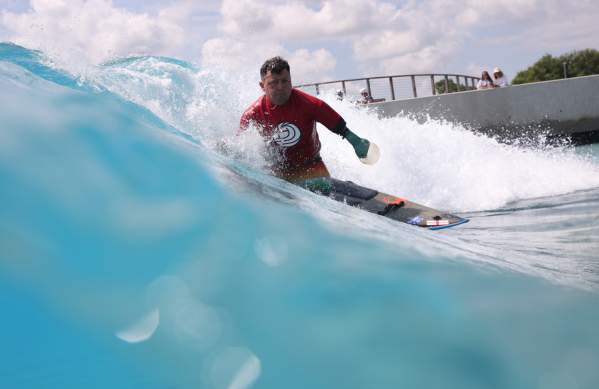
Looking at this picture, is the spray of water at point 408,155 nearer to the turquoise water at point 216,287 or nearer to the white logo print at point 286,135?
the white logo print at point 286,135

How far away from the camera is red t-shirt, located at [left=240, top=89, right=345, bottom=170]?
5051 millimetres

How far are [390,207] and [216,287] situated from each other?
360 centimetres

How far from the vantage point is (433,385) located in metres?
1.34

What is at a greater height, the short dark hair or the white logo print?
the short dark hair

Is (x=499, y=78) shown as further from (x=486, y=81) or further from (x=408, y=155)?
(x=408, y=155)

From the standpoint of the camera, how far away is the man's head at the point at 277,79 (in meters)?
4.89

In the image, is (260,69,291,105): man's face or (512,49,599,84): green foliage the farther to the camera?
(512,49,599,84): green foliage

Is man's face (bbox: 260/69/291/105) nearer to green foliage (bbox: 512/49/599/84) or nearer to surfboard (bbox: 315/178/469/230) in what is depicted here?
surfboard (bbox: 315/178/469/230)

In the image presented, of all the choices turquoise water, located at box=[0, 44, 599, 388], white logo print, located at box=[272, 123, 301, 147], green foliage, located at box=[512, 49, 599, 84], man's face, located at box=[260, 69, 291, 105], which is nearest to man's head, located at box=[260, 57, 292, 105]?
man's face, located at box=[260, 69, 291, 105]

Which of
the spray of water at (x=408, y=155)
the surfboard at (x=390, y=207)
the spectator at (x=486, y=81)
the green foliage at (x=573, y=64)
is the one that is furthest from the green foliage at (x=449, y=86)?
the green foliage at (x=573, y=64)

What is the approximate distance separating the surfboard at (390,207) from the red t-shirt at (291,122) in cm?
38

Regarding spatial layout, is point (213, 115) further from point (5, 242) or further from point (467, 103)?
point (467, 103)

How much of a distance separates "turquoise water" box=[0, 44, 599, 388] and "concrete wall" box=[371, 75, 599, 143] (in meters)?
12.9

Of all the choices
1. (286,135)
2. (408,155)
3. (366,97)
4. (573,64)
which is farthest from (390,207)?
(573,64)
